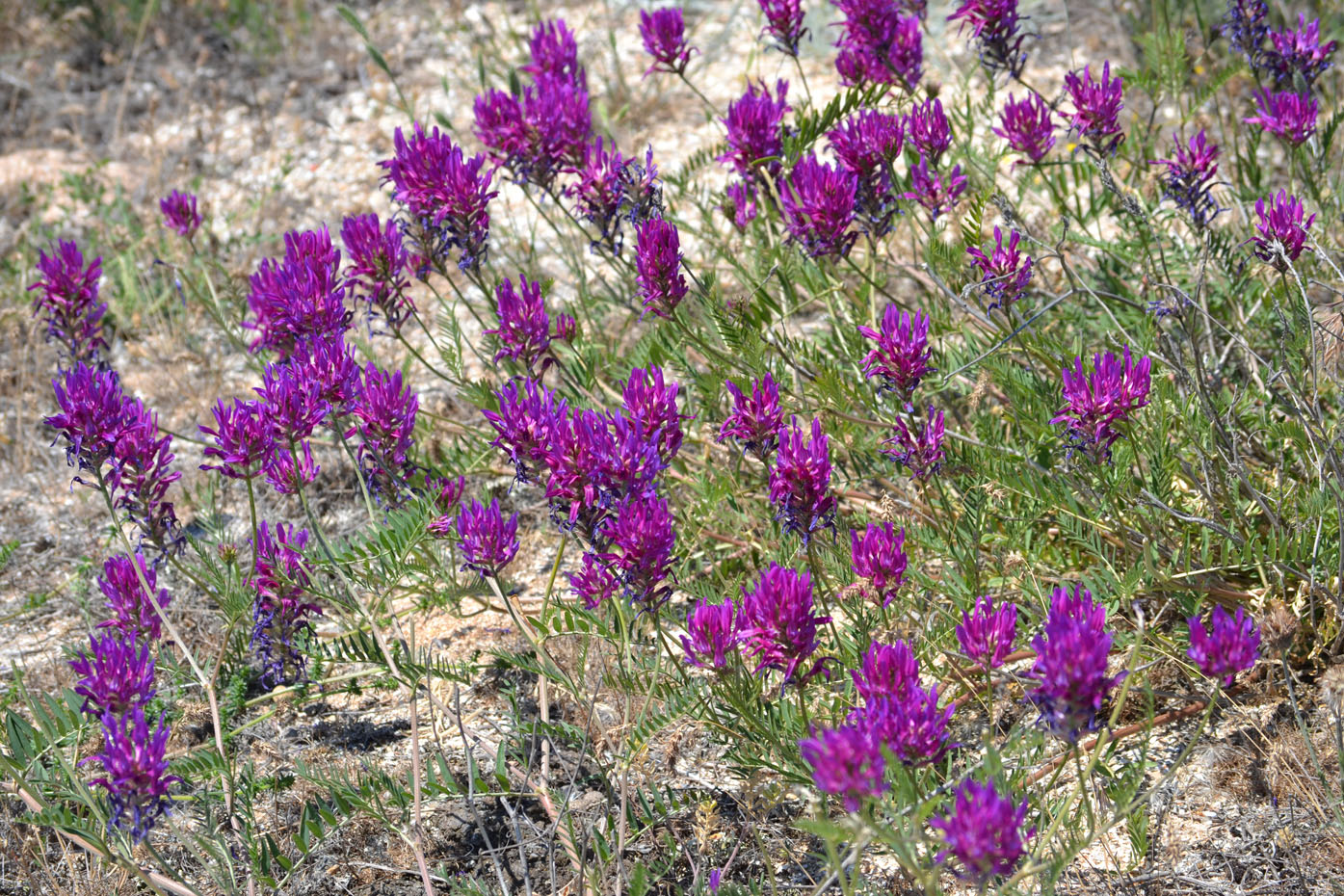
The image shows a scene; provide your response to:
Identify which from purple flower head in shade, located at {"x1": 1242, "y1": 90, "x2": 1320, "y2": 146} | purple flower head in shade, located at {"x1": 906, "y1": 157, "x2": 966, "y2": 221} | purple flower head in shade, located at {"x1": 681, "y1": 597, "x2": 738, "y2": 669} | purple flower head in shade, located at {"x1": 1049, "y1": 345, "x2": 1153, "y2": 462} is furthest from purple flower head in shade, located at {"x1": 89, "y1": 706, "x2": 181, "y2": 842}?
purple flower head in shade, located at {"x1": 1242, "y1": 90, "x2": 1320, "y2": 146}

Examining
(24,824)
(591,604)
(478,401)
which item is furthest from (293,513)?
(591,604)

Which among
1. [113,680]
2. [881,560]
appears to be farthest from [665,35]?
[113,680]

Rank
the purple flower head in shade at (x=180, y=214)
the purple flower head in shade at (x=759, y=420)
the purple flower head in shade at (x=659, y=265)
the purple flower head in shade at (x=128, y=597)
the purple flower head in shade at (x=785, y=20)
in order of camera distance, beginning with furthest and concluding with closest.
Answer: the purple flower head in shade at (x=180, y=214)
the purple flower head in shade at (x=785, y=20)
the purple flower head in shade at (x=128, y=597)
the purple flower head in shade at (x=659, y=265)
the purple flower head in shade at (x=759, y=420)

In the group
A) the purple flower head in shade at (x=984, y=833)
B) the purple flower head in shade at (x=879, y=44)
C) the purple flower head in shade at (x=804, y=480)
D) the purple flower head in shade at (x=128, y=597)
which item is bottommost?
the purple flower head in shade at (x=128, y=597)

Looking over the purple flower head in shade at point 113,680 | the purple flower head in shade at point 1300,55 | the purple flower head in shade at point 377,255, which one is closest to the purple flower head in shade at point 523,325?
the purple flower head in shade at point 377,255

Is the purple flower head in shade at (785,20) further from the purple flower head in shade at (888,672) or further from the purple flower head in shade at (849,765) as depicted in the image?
the purple flower head in shade at (849,765)

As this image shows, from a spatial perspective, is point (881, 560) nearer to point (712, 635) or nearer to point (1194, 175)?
point (712, 635)

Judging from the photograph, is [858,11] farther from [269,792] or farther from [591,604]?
[269,792]
